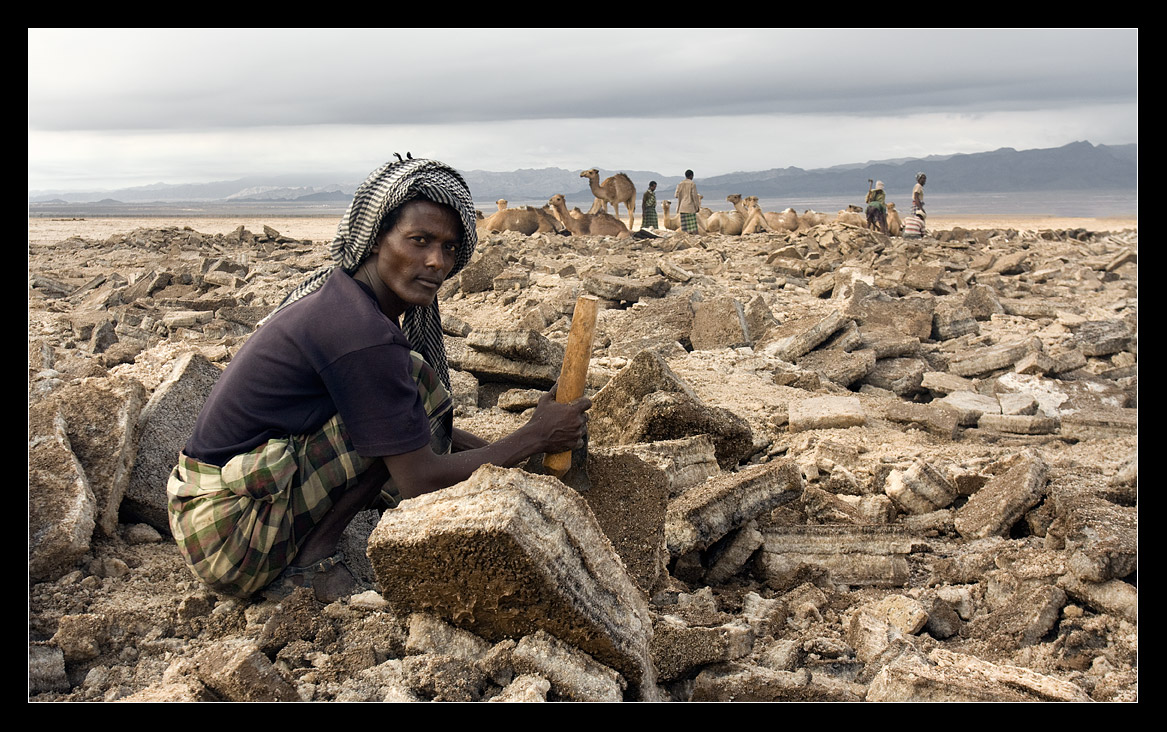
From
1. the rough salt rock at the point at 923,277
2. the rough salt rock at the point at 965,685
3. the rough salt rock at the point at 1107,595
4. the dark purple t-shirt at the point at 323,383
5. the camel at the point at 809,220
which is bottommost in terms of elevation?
the rough salt rock at the point at 1107,595

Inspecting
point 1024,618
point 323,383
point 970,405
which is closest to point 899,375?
point 970,405

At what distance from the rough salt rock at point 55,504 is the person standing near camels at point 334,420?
0.40 metres

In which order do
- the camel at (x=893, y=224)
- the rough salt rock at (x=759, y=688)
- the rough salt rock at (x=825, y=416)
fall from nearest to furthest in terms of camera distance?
1. the rough salt rock at (x=759, y=688)
2. the rough salt rock at (x=825, y=416)
3. the camel at (x=893, y=224)

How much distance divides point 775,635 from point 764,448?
2.03 m

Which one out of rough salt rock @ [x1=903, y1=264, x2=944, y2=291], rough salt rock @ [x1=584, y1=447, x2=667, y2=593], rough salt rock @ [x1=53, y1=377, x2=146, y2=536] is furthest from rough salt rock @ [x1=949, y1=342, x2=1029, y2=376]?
rough salt rock @ [x1=53, y1=377, x2=146, y2=536]

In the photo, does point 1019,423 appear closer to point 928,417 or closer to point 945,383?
point 928,417

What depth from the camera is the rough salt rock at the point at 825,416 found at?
480 centimetres

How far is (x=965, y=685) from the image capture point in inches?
83.4

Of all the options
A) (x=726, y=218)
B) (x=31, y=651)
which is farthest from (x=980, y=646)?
(x=726, y=218)

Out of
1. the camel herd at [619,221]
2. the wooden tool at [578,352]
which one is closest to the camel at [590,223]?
the camel herd at [619,221]

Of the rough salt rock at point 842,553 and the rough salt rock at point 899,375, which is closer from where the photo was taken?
→ the rough salt rock at point 842,553

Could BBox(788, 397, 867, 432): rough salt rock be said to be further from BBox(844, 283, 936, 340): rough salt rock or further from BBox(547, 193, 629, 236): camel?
BBox(547, 193, 629, 236): camel

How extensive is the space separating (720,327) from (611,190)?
53.8 ft

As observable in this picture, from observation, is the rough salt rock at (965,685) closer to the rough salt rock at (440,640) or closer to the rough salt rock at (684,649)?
the rough salt rock at (684,649)
